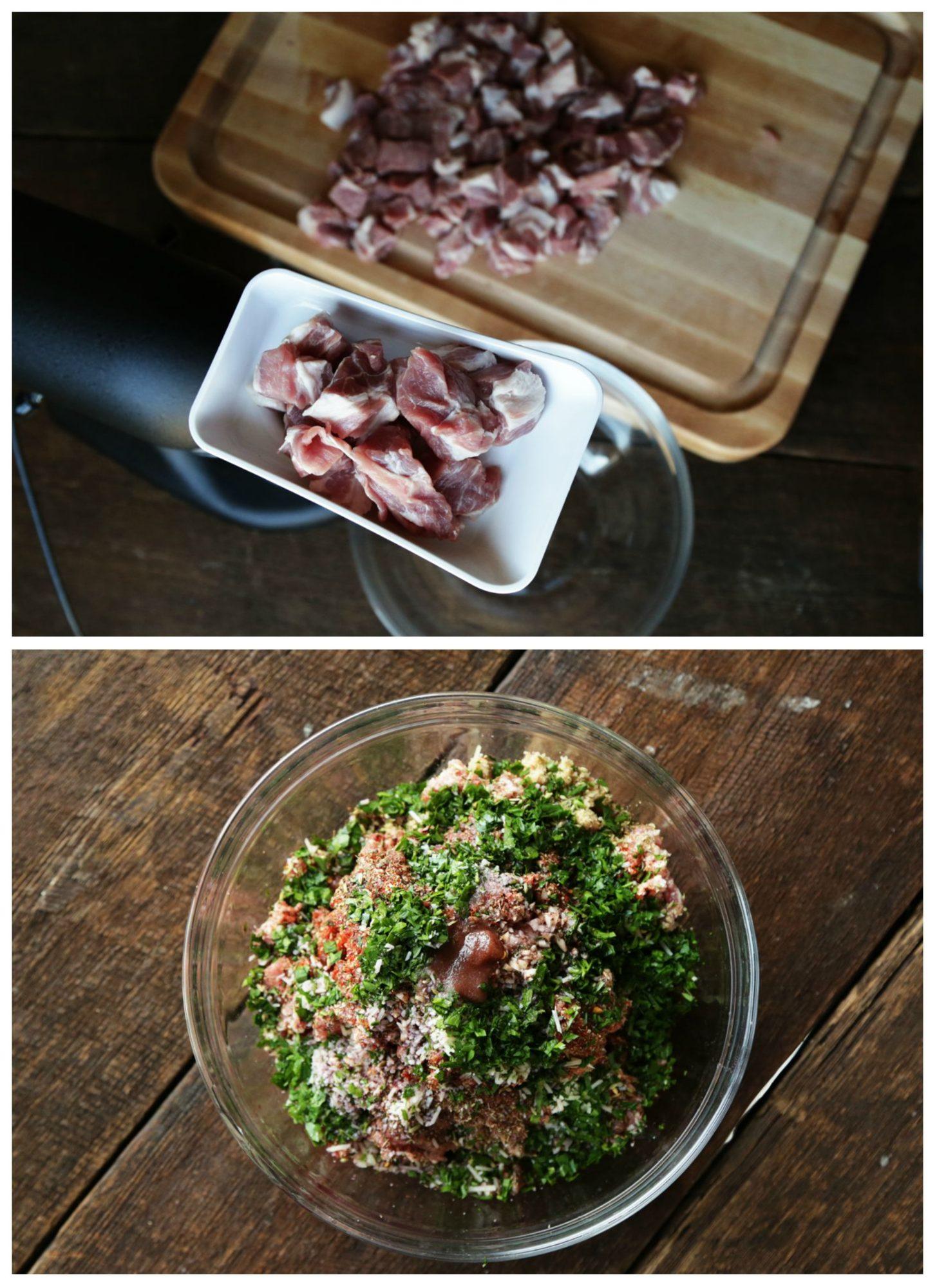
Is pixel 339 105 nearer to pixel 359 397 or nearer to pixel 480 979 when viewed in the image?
pixel 359 397

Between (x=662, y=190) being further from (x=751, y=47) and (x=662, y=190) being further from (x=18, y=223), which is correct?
(x=18, y=223)

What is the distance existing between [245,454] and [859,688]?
848 millimetres

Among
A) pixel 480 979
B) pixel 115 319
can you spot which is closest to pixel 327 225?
pixel 115 319

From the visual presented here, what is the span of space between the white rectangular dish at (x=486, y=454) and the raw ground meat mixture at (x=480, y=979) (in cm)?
28

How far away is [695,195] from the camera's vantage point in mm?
1510

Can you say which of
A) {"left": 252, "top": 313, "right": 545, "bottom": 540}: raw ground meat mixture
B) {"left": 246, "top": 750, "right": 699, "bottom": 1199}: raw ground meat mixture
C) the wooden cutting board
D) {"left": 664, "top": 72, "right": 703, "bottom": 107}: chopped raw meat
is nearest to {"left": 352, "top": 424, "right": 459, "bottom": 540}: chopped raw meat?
{"left": 252, "top": 313, "right": 545, "bottom": 540}: raw ground meat mixture

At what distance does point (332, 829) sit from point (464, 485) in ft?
1.60

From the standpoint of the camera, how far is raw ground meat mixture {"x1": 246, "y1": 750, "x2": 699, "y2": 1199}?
95cm

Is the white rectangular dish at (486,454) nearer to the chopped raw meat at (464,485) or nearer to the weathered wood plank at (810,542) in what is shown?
the chopped raw meat at (464,485)

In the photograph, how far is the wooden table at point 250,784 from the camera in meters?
1.20

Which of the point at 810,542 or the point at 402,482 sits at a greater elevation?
the point at 402,482

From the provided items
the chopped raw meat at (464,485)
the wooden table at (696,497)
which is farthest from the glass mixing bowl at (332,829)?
the wooden table at (696,497)

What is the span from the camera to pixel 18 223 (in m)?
1.02

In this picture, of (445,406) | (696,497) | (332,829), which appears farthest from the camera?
(696,497)
